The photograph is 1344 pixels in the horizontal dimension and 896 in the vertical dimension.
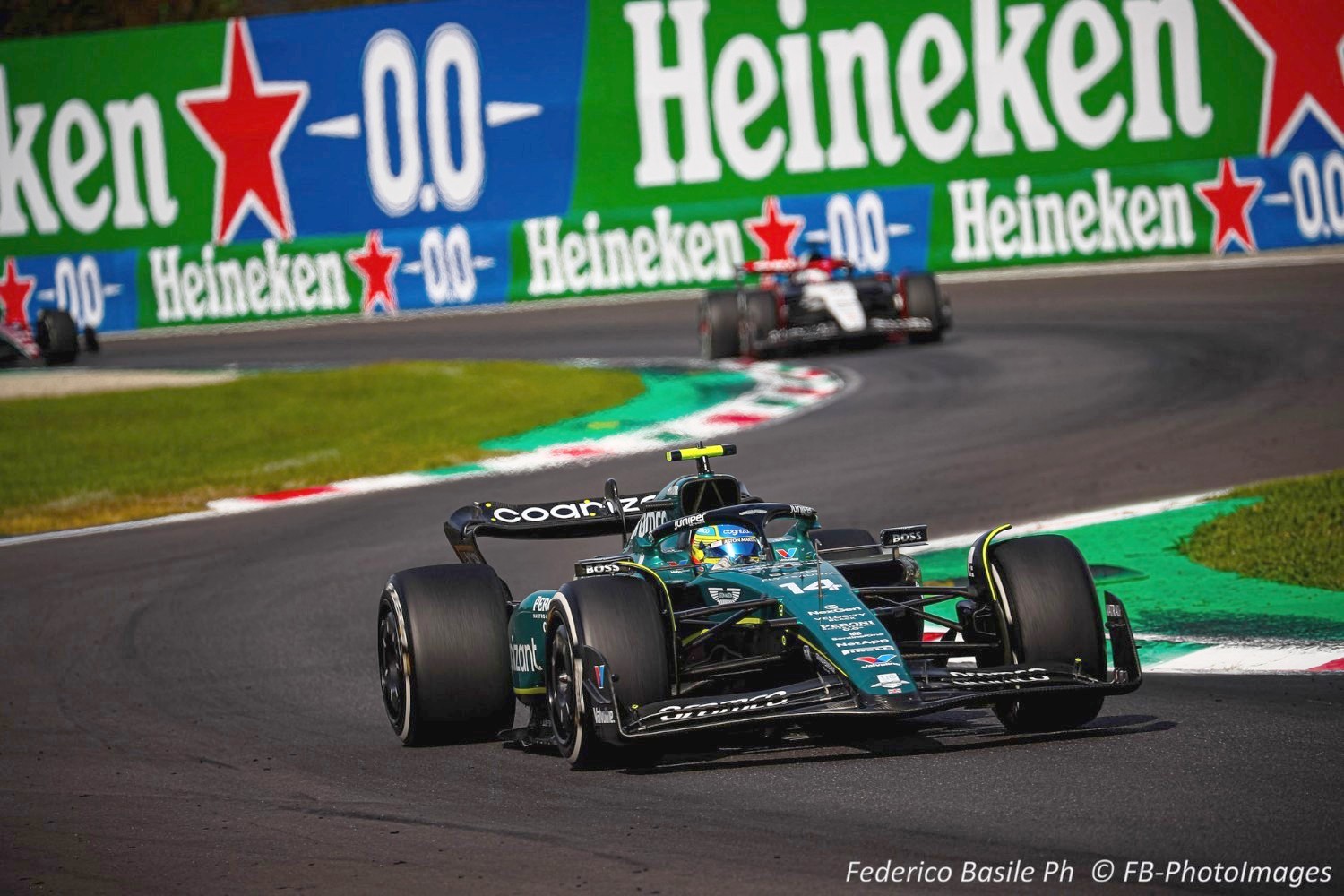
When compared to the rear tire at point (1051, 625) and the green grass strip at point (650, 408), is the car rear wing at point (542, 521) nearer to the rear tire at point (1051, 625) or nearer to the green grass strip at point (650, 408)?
the rear tire at point (1051, 625)

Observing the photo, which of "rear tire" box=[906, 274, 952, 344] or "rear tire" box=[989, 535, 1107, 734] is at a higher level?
"rear tire" box=[906, 274, 952, 344]

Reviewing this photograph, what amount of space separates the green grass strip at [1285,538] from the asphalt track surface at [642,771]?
128cm

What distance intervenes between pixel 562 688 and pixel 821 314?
653 inches

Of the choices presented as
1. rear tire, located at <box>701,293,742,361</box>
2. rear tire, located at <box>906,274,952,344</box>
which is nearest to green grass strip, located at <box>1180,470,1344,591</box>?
rear tire, located at <box>906,274,952,344</box>

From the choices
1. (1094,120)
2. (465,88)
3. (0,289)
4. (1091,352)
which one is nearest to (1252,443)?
(1091,352)

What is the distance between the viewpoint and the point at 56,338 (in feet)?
95.0

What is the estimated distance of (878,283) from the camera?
24.2m

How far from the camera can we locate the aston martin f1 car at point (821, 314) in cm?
2344

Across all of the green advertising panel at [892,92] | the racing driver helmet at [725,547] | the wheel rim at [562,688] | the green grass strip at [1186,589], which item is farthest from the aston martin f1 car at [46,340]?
the wheel rim at [562,688]

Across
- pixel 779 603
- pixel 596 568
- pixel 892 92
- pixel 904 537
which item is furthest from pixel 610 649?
pixel 892 92

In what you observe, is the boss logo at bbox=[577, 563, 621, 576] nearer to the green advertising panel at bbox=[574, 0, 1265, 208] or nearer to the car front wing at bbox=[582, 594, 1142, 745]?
the car front wing at bbox=[582, 594, 1142, 745]

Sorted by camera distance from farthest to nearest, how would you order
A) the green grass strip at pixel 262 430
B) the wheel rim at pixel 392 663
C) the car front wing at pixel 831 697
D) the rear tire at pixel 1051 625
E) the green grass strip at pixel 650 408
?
the green grass strip at pixel 650 408 < the green grass strip at pixel 262 430 < the wheel rim at pixel 392 663 < the rear tire at pixel 1051 625 < the car front wing at pixel 831 697

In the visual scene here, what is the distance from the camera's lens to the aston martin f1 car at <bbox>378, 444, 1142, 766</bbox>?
717 cm

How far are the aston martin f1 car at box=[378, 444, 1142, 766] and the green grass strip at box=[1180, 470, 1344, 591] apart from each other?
3093mm
